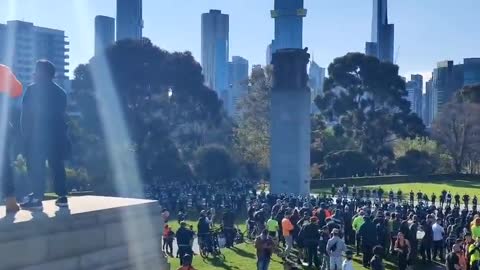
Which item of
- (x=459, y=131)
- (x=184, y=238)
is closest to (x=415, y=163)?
(x=459, y=131)

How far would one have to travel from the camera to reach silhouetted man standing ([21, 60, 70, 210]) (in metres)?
7.23

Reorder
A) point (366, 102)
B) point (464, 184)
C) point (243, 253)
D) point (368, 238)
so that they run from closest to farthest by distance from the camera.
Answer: point (368, 238) → point (243, 253) → point (464, 184) → point (366, 102)

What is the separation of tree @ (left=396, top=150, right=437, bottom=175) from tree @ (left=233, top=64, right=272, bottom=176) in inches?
457

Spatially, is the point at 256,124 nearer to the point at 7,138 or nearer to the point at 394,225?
the point at 394,225

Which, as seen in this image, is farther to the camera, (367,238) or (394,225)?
(394,225)

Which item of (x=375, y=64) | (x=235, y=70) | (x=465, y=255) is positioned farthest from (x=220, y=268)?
(x=235, y=70)

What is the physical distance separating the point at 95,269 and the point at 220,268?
9744 millimetres

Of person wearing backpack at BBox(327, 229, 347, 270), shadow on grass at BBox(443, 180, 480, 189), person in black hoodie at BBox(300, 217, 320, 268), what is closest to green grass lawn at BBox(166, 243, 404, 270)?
person in black hoodie at BBox(300, 217, 320, 268)

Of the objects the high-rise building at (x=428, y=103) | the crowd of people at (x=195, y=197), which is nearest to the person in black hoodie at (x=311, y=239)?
the crowd of people at (x=195, y=197)

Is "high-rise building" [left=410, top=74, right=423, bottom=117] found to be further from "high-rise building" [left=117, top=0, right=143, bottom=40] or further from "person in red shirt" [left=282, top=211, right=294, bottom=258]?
"person in red shirt" [left=282, top=211, right=294, bottom=258]

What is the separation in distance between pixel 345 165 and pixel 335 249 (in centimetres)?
3511

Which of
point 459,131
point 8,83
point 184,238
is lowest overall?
point 184,238

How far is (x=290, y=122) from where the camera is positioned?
34.0m

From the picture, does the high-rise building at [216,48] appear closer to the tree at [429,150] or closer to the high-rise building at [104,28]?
the high-rise building at [104,28]
